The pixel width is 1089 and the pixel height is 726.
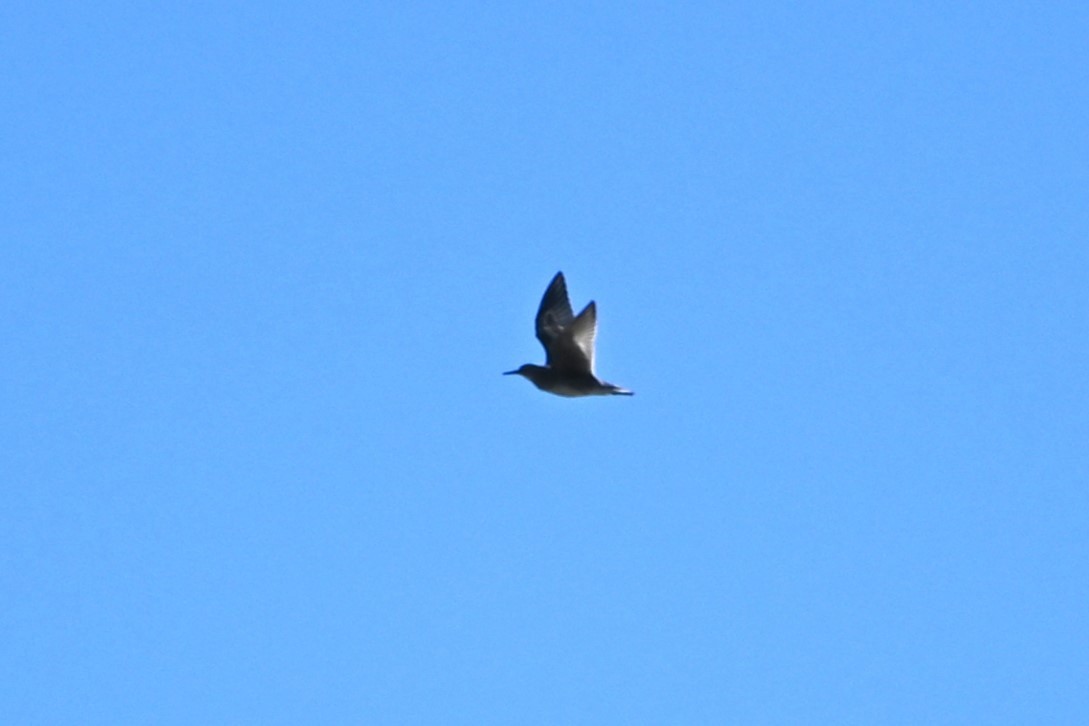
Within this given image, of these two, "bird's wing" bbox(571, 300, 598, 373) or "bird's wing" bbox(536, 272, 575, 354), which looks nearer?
"bird's wing" bbox(571, 300, 598, 373)

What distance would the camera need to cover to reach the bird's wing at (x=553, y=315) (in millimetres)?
26203

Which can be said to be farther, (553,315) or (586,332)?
(553,315)

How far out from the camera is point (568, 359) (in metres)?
→ 25.9

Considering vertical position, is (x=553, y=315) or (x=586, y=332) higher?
(x=553, y=315)

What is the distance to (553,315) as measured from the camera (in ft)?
87.2

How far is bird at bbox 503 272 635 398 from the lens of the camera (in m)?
25.6

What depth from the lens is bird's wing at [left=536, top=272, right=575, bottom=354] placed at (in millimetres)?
26203

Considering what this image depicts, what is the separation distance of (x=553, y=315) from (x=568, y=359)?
1.03 m

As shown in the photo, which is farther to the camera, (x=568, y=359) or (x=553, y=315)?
(x=553, y=315)

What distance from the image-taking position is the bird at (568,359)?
25641 millimetres

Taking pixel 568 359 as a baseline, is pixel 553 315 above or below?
above

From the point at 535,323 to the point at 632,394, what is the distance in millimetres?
2412

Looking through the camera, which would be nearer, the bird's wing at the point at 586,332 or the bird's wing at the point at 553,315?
the bird's wing at the point at 586,332

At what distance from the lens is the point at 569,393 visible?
25828 millimetres
